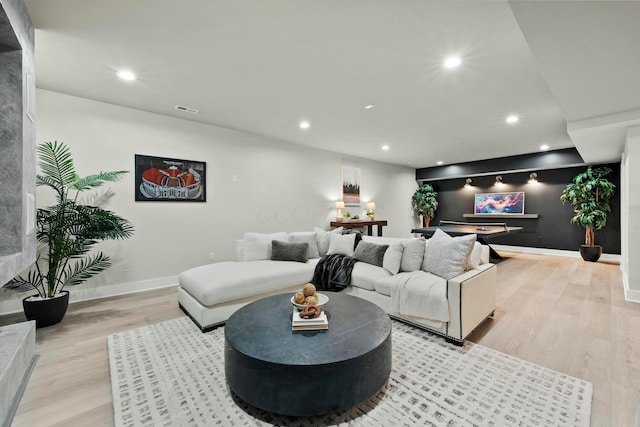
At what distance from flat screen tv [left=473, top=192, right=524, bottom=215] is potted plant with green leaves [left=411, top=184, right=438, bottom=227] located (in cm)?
118

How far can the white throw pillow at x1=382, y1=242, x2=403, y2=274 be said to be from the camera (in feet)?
9.92

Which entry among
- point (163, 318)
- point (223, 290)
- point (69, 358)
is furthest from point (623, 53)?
point (69, 358)

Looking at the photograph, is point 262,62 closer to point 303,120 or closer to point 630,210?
point 303,120

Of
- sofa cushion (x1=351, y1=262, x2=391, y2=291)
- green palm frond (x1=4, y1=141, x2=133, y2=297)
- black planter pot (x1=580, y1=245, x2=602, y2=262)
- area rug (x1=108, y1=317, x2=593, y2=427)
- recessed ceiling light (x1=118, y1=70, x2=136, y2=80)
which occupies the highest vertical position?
recessed ceiling light (x1=118, y1=70, x2=136, y2=80)

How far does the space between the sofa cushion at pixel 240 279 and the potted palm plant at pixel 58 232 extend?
1.13m

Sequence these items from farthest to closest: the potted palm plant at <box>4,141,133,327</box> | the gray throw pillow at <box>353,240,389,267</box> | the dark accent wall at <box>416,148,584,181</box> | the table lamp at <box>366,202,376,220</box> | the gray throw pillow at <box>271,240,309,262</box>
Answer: the table lamp at <box>366,202,376,220</box>, the dark accent wall at <box>416,148,584,181</box>, the gray throw pillow at <box>271,240,309,262</box>, the gray throw pillow at <box>353,240,389,267</box>, the potted palm plant at <box>4,141,133,327</box>

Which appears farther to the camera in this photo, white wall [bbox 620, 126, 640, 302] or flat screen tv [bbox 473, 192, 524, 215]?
flat screen tv [bbox 473, 192, 524, 215]

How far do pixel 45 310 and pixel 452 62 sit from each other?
465 centimetres

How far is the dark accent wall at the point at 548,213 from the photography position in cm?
591

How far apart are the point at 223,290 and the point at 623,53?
374cm

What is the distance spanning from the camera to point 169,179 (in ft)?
13.3

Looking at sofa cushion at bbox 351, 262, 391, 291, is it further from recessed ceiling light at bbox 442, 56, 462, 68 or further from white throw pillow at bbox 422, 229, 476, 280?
recessed ceiling light at bbox 442, 56, 462, 68

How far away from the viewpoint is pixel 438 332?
2.38m

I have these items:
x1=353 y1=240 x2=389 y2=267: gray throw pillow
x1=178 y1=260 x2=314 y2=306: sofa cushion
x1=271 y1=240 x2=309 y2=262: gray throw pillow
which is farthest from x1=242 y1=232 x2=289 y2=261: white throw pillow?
x1=353 y1=240 x2=389 y2=267: gray throw pillow
